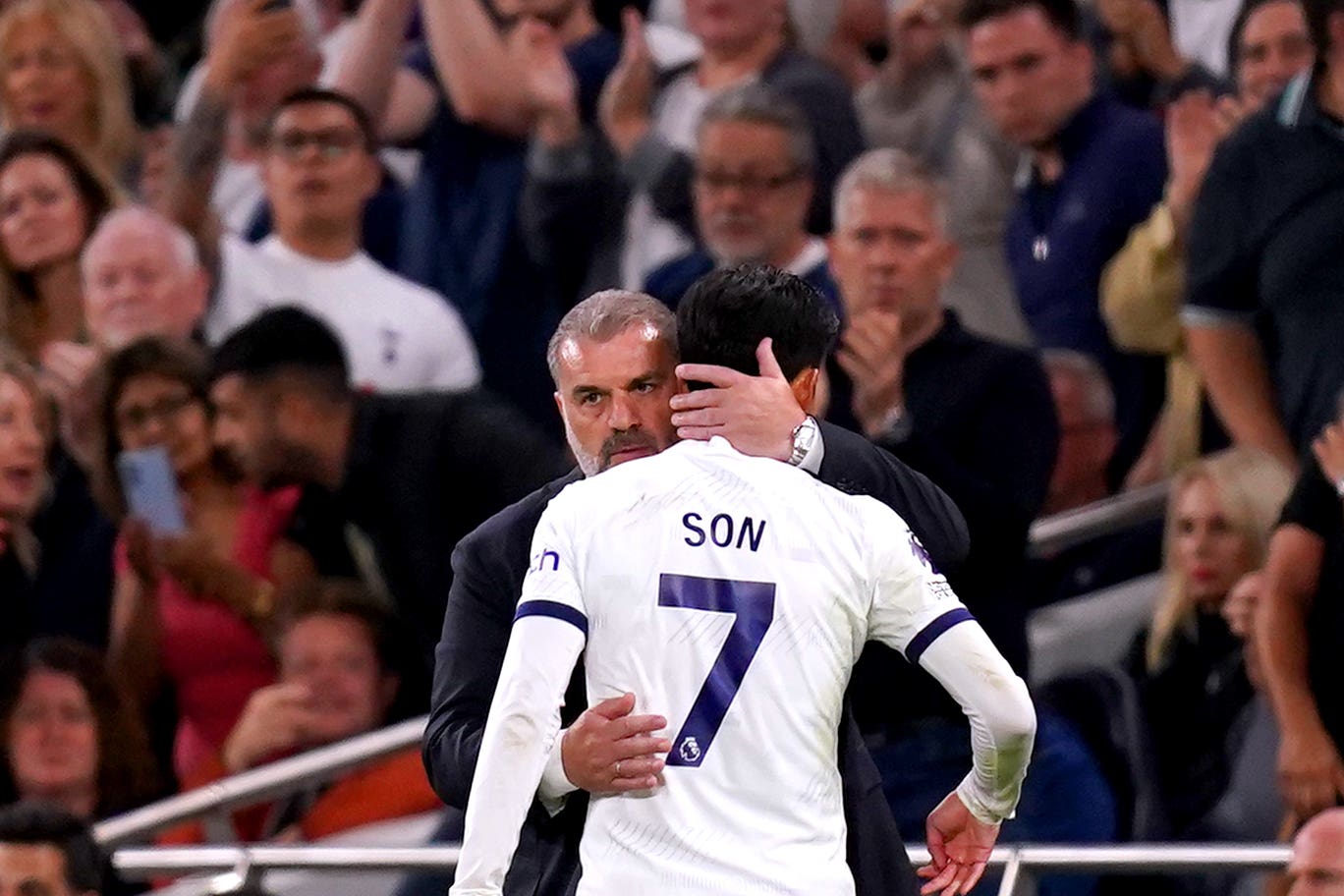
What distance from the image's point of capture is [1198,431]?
6.52 m

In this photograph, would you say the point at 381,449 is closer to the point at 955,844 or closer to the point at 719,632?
the point at 955,844

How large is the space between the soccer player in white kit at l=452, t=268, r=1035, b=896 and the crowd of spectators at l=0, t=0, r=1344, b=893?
180cm

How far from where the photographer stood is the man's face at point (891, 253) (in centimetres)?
566

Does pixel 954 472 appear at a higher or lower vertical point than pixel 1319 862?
higher

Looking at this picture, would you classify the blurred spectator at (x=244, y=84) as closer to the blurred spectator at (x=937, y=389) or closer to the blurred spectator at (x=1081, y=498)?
the blurred spectator at (x=937, y=389)

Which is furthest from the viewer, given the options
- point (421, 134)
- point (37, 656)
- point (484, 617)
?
point (421, 134)

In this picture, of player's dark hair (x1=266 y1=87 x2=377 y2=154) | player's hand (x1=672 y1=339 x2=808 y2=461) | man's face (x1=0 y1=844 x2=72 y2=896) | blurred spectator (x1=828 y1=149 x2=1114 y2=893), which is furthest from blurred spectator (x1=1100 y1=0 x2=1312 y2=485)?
player's hand (x1=672 y1=339 x2=808 y2=461)

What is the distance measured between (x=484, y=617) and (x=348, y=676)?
103 inches

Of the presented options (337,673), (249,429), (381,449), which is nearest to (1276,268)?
(381,449)

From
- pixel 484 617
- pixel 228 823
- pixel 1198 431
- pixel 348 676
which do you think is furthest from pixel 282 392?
pixel 484 617

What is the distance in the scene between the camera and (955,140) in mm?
7109

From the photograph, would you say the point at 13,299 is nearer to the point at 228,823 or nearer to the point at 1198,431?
the point at 228,823

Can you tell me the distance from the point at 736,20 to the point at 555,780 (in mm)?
4114

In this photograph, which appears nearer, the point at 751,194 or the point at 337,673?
the point at 337,673
